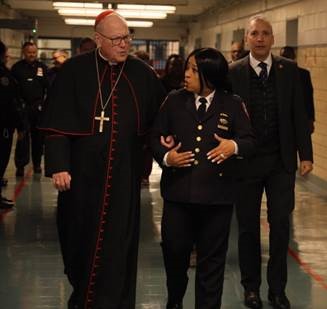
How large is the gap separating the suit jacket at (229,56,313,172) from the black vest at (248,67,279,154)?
0.12 feet

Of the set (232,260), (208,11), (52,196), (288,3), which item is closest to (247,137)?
(232,260)

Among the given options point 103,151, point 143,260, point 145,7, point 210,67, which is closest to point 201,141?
point 210,67

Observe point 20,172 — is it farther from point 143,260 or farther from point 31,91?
point 143,260

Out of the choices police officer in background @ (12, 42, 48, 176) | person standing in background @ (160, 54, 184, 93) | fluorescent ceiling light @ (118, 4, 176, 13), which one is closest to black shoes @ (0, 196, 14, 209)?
person standing in background @ (160, 54, 184, 93)

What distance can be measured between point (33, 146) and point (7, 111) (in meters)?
3.12

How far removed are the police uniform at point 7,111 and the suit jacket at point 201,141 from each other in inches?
172

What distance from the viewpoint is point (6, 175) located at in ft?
36.3

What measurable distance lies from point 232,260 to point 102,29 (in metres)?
2.80

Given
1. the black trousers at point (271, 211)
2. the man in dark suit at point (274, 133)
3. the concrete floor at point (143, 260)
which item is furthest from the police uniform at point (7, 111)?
the black trousers at point (271, 211)

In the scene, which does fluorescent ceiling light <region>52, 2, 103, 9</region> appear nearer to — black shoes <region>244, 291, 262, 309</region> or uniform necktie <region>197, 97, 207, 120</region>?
black shoes <region>244, 291, 262, 309</region>

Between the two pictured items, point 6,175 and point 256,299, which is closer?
point 256,299

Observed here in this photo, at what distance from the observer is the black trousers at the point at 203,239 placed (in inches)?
161

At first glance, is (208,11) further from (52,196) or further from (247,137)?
(247,137)

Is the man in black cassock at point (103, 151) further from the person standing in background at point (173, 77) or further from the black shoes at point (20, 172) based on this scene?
the black shoes at point (20, 172)
